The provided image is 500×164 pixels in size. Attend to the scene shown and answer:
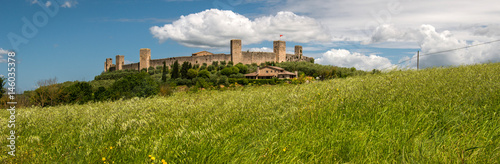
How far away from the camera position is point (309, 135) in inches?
155

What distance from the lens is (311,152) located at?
3.41 metres

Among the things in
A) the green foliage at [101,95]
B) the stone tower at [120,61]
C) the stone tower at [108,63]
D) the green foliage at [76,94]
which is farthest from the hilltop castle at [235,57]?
the green foliage at [101,95]

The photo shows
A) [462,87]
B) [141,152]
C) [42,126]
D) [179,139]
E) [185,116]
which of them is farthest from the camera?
[462,87]

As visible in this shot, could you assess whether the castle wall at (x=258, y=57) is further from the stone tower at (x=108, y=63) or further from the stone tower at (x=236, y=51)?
the stone tower at (x=108, y=63)

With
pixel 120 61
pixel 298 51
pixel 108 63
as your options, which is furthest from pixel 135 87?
pixel 108 63

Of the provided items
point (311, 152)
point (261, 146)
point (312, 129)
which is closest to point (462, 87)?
point (312, 129)

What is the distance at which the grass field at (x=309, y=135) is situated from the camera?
10.8 ft

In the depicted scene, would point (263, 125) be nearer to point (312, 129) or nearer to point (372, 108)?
point (312, 129)

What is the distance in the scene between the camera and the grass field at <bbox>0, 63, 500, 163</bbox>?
10.8ft

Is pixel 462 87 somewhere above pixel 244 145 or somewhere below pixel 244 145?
above

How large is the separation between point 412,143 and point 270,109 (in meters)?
2.45

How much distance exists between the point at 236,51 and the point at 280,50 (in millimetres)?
9993

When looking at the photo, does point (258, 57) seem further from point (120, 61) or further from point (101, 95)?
point (101, 95)

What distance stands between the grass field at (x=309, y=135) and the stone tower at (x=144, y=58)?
63.8 meters
